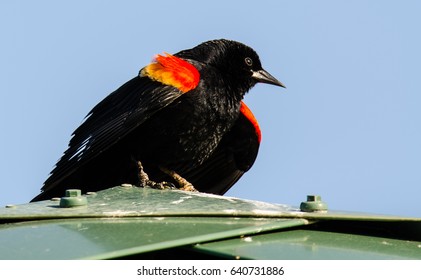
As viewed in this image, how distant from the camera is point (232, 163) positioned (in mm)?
6527

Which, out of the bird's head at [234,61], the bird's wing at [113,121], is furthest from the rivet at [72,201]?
the bird's head at [234,61]

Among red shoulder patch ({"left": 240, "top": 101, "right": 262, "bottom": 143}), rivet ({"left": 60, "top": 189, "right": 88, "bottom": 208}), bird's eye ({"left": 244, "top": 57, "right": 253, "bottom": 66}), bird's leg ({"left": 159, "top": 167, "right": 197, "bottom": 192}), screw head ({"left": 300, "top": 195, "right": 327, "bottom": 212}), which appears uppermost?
bird's eye ({"left": 244, "top": 57, "right": 253, "bottom": 66})

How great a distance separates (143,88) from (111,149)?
19.1 inches

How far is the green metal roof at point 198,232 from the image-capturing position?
240 cm

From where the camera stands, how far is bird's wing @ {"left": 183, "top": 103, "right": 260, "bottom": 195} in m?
6.41

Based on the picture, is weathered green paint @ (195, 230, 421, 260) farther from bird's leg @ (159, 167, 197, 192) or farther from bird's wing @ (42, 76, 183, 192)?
bird's leg @ (159, 167, 197, 192)

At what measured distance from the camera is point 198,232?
2.60m

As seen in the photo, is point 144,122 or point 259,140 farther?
point 259,140

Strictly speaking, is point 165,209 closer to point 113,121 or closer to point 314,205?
point 314,205

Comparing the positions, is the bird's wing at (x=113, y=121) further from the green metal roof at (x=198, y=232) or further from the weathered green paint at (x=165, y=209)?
the green metal roof at (x=198, y=232)

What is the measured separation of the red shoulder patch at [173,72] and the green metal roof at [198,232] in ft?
7.25

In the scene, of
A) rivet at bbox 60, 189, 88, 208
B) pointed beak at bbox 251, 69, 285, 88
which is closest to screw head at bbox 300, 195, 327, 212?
rivet at bbox 60, 189, 88, 208

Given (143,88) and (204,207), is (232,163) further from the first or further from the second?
(204,207)

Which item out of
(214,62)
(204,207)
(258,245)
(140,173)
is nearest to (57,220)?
(204,207)
